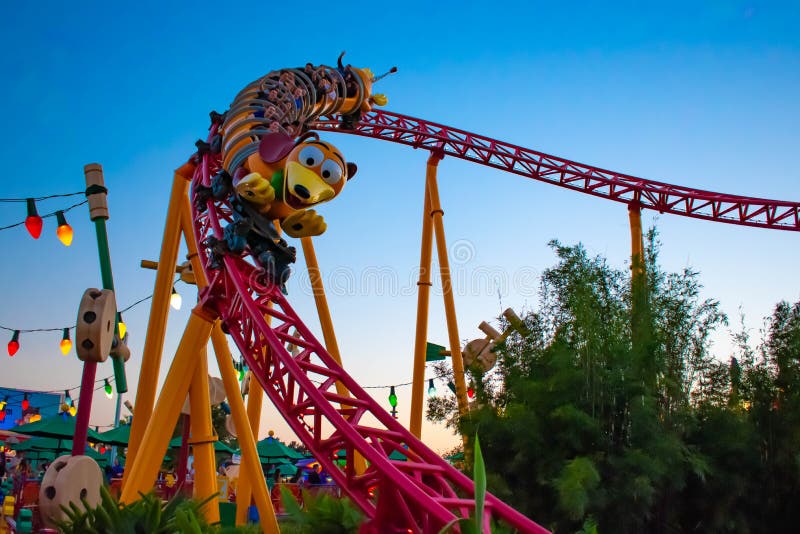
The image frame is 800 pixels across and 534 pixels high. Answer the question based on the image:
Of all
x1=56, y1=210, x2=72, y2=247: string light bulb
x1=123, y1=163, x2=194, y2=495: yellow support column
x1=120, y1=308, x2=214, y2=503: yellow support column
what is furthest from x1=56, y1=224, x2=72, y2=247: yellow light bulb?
x1=120, y1=308, x2=214, y2=503: yellow support column

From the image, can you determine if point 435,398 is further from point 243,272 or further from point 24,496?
point 24,496

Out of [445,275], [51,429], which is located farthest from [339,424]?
[51,429]

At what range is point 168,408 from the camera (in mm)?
5527

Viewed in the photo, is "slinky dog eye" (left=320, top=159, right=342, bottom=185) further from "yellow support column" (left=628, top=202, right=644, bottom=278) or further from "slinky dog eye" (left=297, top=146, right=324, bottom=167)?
"yellow support column" (left=628, top=202, right=644, bottom=278)

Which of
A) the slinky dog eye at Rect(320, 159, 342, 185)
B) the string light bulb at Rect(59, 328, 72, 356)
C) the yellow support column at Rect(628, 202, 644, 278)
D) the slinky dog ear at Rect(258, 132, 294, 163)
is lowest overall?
the string light bulb at Rect(59, 328, 72, 356)

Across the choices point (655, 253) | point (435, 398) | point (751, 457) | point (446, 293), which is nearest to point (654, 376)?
point (751, 457)

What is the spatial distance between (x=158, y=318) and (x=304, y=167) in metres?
2.40

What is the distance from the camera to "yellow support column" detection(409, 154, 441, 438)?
28.0 ft

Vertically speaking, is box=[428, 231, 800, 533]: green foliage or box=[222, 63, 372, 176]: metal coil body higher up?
box=[222, 63, 372, 176]: metal coil body

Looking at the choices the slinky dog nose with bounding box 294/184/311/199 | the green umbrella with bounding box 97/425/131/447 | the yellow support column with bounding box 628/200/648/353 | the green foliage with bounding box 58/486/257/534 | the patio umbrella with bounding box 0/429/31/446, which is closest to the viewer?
the green foliage with bounding box 58/486/257/534

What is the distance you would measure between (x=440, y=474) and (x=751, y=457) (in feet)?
13.1

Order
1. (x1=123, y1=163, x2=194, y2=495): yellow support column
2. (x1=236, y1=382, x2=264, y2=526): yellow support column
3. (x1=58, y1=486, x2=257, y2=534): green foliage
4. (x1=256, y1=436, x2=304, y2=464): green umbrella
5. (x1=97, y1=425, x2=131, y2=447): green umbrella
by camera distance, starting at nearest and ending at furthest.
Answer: (x1=58, y1=486, x2=257, y2=534): green foliage < (x1=123, y1=163, x2=194, y2=495): yellow support column < (x1=236, y1=382, x2=264, y2=526): yellow support column < (x1=97, y1=425, x2=131, y2=447): green umbrella < (x1=256, y1=436, x2=304, y2=464): green umbrella

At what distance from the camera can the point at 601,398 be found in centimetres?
646

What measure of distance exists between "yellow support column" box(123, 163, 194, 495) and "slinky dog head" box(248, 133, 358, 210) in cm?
183
